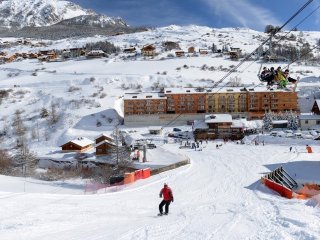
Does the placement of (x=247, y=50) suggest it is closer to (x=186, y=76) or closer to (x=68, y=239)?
(x=186, y=76)

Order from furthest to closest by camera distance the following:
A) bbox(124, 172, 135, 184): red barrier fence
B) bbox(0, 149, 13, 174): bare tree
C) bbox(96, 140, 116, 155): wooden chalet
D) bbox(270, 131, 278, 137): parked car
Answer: bbox(270, 131, 278, 137): parked car, bbox(96, 140, 116, 155): wooden chalet, bbox(0, 149, 13, 174): bare tree, bbox(124, 172, 135, 184): red barrier fence

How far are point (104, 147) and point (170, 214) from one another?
113ft

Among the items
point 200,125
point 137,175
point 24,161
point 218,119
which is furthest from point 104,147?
point 137,175

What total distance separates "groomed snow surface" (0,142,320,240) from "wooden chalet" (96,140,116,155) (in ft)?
79.5

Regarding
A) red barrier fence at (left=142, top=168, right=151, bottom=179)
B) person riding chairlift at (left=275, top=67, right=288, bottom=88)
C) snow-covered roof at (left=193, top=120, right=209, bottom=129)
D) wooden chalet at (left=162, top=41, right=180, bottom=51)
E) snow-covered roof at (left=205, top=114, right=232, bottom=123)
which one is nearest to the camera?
person riding chairlift at (left=275, top=67, right=288, bottom=88)

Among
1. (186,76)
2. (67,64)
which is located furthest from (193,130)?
(67,64)

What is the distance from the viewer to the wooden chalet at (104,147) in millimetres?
45594

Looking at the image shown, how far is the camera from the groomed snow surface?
9.92 m

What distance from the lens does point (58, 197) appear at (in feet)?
51.7

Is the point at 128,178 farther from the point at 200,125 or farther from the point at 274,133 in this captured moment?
the point at 200,125

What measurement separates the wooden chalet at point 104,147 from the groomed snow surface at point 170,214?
2423 centimetres

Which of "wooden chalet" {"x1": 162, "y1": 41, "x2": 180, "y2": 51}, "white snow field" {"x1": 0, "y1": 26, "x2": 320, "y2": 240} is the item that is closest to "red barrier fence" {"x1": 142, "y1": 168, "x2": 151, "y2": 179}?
"white snow field" {"x1": 0, "y1": 26, "x2": 320, "y2": 240}

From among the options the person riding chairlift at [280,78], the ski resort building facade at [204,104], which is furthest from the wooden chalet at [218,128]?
the person riding chairlift at [280,78]

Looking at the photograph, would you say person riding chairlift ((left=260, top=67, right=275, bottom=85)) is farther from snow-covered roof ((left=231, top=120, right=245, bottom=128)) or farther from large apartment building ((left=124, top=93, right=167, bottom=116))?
large apartment building ((left=124, top=93, right=167, bottom=116))
